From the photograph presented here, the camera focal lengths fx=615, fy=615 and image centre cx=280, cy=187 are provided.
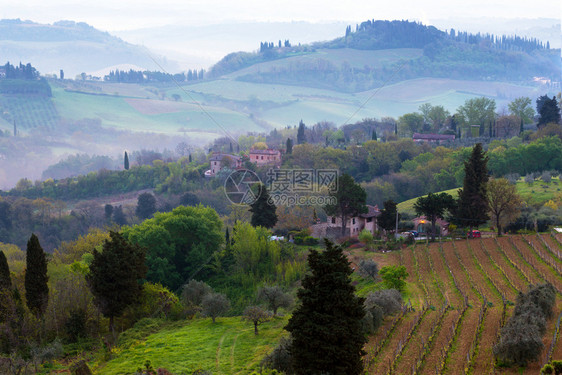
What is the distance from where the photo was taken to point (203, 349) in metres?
32.0

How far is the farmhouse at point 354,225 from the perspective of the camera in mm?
57934

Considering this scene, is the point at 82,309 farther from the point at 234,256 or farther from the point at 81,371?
the point at 234,256

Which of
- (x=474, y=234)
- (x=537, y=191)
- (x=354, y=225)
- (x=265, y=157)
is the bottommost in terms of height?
(x=354, y=225)

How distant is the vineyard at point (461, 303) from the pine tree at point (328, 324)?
2.51m

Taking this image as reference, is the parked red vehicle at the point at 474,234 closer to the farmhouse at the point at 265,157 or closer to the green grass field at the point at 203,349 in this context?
the green grass field at the point at 203,349

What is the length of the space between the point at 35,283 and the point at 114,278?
5.11 metres

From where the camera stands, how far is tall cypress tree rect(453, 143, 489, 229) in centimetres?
5209

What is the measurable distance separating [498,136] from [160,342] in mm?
96626

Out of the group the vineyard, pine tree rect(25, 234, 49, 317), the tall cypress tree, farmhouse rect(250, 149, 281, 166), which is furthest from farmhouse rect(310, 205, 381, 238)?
farmhouse rect(250, 149, 281, 166)

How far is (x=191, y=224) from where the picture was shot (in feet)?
186

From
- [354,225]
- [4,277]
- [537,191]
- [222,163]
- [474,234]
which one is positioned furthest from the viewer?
[222,163]

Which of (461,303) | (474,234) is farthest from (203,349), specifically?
(474,234)

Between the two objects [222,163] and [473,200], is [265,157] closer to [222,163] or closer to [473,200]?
[222,163]
